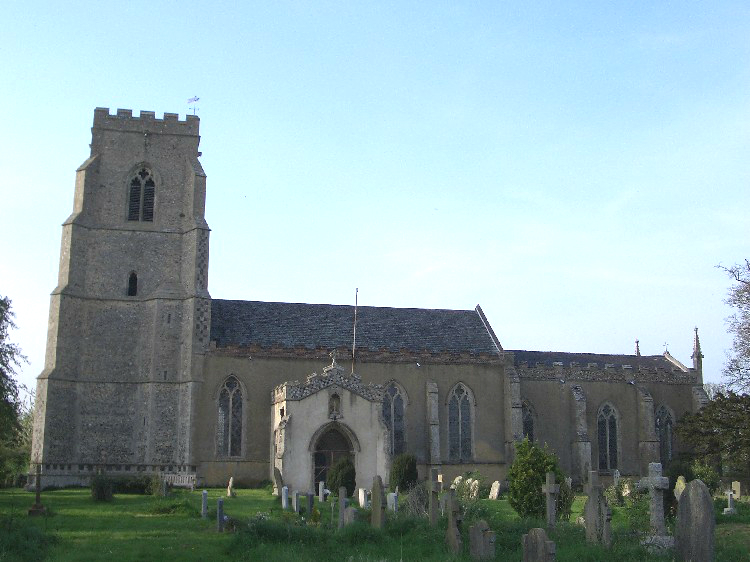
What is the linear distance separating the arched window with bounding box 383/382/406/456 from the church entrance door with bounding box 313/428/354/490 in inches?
155

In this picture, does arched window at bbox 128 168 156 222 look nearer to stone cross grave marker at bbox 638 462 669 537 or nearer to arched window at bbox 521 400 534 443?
arched window at bbox 521 400 534 443

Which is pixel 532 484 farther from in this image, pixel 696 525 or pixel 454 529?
pixel 696 525

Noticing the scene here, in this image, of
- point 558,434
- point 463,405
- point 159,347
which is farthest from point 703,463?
point 159,347

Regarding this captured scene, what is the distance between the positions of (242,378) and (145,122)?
520 inches

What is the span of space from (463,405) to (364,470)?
7792 mm

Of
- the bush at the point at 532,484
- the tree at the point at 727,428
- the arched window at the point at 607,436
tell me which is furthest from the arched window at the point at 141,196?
the tree at the point at 727,428

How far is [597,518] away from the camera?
17344 mm

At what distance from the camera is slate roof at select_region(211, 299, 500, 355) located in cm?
4122

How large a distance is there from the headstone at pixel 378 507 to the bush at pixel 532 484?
5.51 meters

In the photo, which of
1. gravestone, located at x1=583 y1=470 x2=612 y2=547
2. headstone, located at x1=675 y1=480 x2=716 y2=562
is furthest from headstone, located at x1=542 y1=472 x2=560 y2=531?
headstone, located at x1=675 y1=480 x2=716 y2=562

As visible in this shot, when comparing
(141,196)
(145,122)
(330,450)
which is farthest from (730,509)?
(145,122)

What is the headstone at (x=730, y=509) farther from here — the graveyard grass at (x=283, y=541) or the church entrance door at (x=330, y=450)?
the church entrance door at (x=330, y=450)

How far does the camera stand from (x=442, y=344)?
4375 centimetres

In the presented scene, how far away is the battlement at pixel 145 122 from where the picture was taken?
41.8 m
